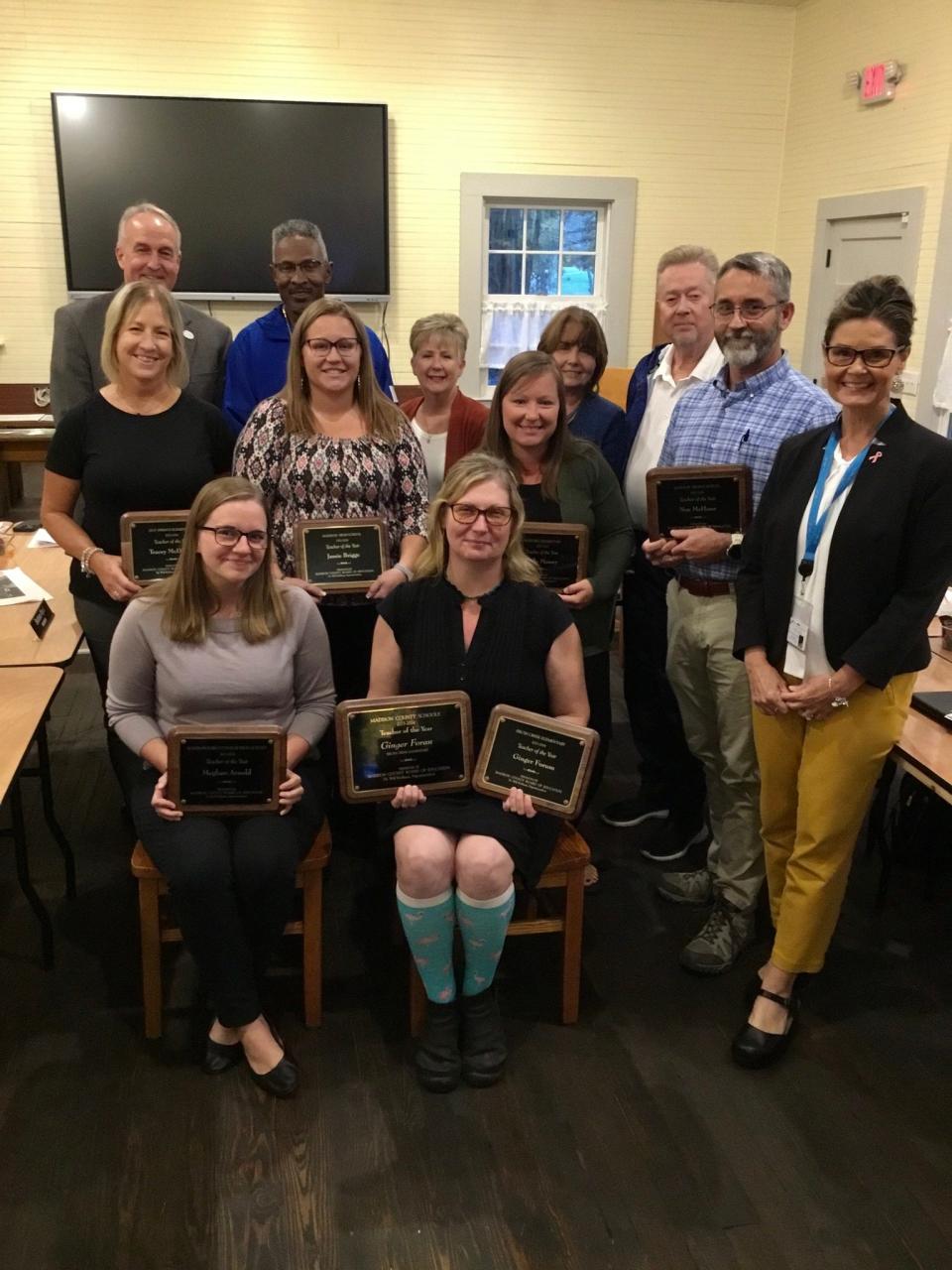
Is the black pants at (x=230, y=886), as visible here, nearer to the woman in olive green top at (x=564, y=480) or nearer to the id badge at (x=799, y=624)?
the woman in olive green top at (x=564, y=480)

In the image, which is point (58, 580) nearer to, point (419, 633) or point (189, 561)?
point (189, 561)

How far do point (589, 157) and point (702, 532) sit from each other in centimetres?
488

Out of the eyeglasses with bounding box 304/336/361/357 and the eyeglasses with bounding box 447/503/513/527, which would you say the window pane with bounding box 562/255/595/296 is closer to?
the eyeglasses with bounding box 304/336/361/357

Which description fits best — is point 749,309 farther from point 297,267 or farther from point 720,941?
point 720,941

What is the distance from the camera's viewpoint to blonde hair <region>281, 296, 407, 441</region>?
2.53 m

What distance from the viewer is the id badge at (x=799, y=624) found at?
2.10 m

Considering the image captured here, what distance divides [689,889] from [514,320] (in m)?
4.77

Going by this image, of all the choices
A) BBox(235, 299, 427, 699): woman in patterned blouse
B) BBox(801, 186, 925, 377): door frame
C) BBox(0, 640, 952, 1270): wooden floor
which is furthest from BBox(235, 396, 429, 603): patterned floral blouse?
BBox(801, 186, 925, 377): door frame

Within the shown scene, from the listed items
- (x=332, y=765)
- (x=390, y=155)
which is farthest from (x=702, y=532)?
(x=390, y=155)

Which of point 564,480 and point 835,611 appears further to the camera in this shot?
point 564,480

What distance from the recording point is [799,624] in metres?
2.12

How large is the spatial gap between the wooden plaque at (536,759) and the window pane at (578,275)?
17.2 ft

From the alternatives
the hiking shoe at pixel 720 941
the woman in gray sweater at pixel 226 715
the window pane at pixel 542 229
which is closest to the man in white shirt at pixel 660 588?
the hiking shoe at pixel 720 941

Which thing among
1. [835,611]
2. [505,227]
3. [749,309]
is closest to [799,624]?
[835,611]
